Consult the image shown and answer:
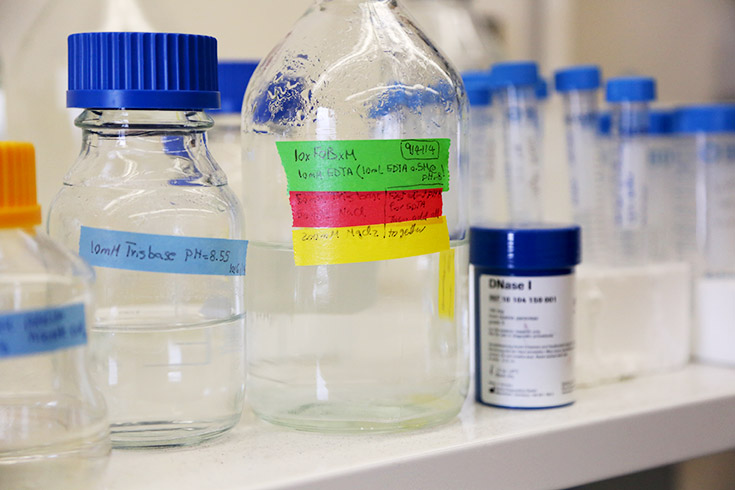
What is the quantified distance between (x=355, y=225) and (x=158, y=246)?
4.4 inches

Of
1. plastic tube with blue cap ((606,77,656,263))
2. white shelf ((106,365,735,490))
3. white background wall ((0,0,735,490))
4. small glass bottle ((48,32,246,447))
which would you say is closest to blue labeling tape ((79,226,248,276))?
small glass bottle ((48,32,246,447))

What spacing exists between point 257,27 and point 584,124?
36 centimetres

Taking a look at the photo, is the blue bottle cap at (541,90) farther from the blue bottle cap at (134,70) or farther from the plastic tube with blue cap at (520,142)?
the blue bottle cap at (134,70)

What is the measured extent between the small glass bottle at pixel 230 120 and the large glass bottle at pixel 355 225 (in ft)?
0.32

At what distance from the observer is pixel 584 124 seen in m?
0.73

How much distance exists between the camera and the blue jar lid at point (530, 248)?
1.86 feet

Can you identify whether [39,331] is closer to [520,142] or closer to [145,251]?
[145,251]

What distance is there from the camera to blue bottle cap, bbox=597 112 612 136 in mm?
751

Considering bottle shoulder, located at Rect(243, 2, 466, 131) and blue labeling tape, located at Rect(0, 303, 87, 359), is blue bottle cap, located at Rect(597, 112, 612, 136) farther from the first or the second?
blue labeling tape, located at Rect(0, 303, 87, 359)

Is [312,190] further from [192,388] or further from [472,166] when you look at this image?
[472,166]

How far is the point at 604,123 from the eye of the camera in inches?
30.0

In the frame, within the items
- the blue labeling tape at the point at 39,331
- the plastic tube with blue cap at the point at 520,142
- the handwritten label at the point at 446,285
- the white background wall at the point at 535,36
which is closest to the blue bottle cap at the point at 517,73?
the plastic tube with blue cap at the point at 520,142

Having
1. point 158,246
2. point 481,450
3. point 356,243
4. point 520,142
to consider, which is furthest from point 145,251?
point 520,142

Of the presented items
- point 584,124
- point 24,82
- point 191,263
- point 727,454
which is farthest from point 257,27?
point 727,454
